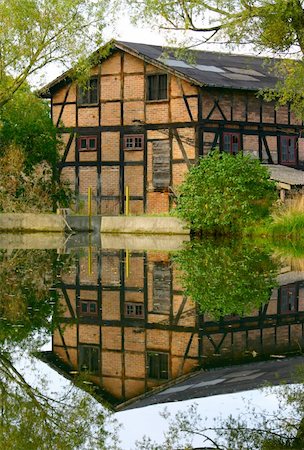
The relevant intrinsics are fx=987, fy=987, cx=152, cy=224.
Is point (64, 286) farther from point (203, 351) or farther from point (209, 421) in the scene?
point (209, 421)

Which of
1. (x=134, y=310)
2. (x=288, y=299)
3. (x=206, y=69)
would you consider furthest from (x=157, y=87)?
(x=134, y=310)

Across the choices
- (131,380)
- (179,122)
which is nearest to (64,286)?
(131,380)

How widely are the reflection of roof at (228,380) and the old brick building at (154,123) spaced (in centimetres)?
3003

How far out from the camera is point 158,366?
8.04m

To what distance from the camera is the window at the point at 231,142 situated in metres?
39.9

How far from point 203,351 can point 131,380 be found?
1.79 m

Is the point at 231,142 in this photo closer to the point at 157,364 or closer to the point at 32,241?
the point at 32,241

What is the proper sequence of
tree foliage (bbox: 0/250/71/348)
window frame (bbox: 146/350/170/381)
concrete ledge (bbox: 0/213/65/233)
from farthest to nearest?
1. concrete ledge (bbox: 0/213/65/233)
2. tree foliage (bbox: 0/250/71/348)
3. window frame (bbox: 146/350/170/381)

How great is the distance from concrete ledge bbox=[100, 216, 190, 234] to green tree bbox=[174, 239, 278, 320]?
7.85 meters

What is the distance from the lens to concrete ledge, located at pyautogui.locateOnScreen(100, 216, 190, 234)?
1228 inches

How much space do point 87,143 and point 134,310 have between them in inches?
1223

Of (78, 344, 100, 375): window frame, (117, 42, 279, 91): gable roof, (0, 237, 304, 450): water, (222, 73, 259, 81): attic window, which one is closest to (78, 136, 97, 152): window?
(117, 42, 279, 91): gable roof

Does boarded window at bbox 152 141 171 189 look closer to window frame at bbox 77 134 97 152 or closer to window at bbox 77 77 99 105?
window frame at bbox 77 134 97 152

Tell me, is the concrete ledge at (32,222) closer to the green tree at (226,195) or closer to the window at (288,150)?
the green tree at (226,195)
